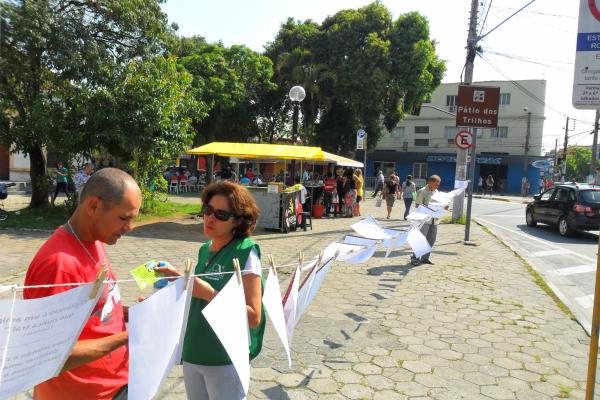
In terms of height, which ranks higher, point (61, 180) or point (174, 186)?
point (61, 180)

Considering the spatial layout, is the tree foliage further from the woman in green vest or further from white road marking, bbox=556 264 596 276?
the woman in green vest

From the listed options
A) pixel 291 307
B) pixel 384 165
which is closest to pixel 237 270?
pixel 291 307

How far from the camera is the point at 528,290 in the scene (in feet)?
23.5

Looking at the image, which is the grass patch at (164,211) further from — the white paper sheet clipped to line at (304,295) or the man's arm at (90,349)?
the man's arm at (90,349)

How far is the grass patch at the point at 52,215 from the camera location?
11261 mm

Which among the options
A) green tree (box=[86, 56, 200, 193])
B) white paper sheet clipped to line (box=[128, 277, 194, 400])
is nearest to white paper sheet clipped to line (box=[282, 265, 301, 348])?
white paper sheet clipped to line (box=[128, 277, 194, 400])

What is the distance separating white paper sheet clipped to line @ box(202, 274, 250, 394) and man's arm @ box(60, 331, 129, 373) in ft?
1.09

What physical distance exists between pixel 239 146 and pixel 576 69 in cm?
1031

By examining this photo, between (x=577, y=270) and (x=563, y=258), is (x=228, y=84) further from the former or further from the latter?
(x=577, y=270)

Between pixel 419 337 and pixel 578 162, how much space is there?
104 m

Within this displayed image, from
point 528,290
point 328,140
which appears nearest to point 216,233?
point 528,290

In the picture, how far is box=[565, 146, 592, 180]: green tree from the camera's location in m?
90.9

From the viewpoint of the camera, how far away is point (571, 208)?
13219 mm

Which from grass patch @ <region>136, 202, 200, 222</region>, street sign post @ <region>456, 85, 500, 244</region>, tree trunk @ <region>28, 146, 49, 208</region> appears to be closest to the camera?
street sign post @ <region>456, 85, 500, 244</region>
